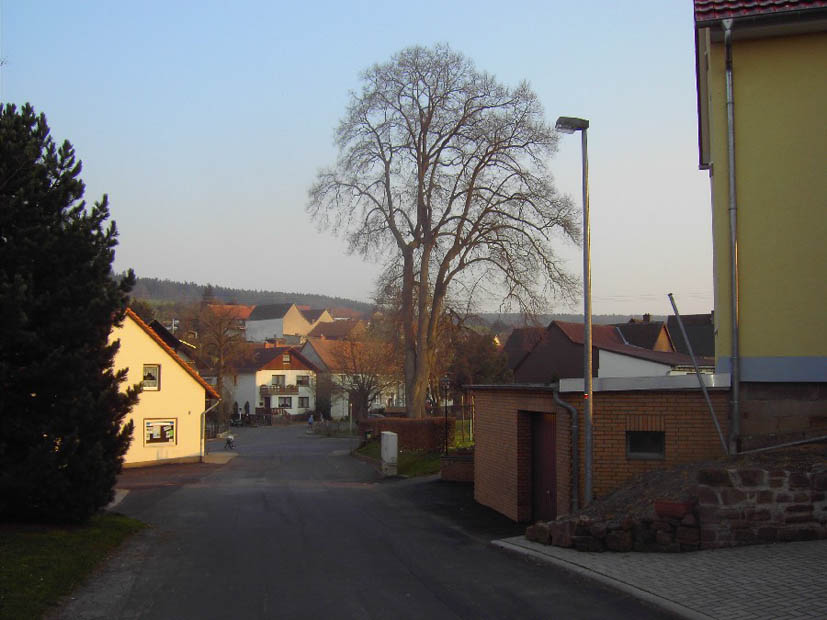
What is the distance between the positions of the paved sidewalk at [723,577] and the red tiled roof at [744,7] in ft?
26.6

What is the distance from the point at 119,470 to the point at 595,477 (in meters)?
8.14

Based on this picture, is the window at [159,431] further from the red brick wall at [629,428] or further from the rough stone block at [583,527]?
the rough stone block at [583,527]

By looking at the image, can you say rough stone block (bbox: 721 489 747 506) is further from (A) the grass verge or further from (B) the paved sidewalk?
(A) the grass verge

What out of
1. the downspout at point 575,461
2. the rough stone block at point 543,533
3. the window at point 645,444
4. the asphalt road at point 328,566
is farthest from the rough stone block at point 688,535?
the downspout at point 575,461

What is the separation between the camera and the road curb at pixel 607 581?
7641 millimetres

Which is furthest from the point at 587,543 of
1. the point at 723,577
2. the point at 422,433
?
the point at 422,433

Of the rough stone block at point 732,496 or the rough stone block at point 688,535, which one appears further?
the rough stone block at point 688,535

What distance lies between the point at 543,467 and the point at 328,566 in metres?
5.88

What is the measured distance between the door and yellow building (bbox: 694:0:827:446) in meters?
3.65

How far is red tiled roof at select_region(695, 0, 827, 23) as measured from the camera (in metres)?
12.7

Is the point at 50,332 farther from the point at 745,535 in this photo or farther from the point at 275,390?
the point at 275,390

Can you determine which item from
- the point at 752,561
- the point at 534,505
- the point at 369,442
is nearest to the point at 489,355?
the point at 369,442

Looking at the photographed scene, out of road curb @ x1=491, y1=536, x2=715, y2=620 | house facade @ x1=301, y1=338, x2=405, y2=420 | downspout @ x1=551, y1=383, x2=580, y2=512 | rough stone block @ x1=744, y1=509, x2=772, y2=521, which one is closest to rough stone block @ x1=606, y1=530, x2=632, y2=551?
road curb @ x1=491, y1=536, x2=715, y2=620

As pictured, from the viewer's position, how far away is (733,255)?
13.0 metres
